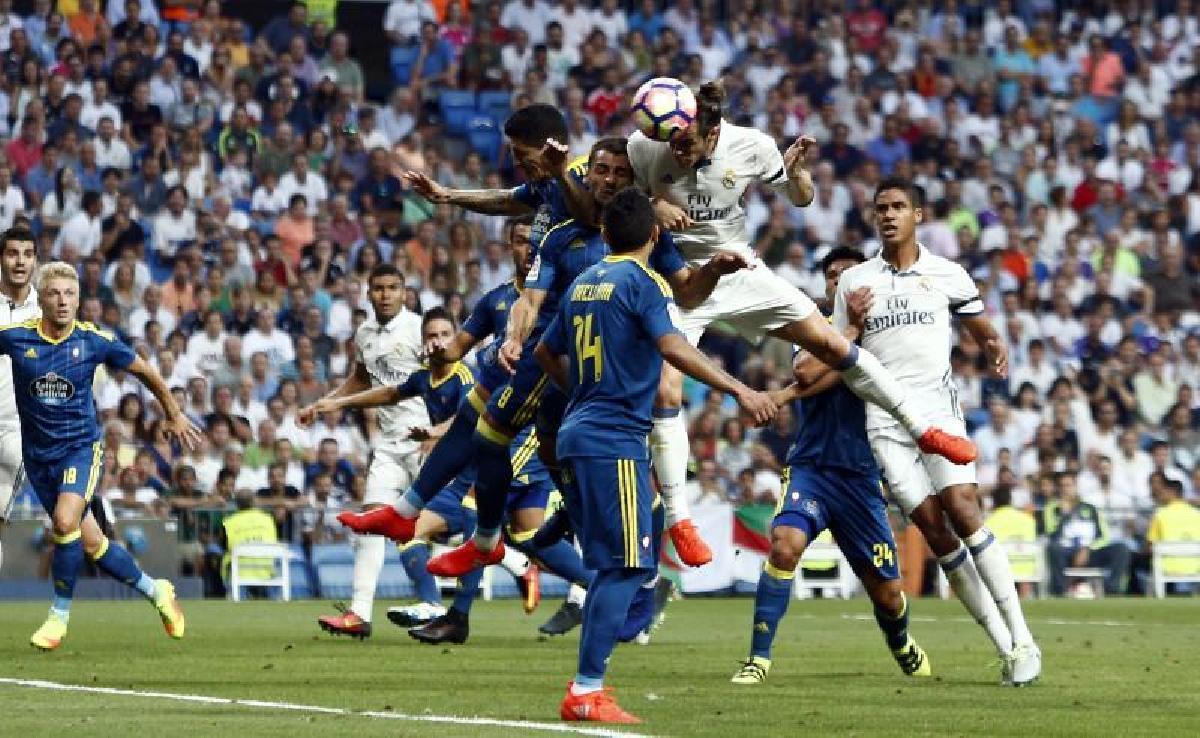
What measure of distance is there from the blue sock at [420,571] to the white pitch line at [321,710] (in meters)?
5.46

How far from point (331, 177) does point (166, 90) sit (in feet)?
7.28

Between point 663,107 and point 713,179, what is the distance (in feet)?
2.88

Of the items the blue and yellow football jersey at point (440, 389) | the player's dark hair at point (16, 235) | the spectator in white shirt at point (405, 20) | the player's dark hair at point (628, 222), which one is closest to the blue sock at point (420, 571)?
the blue and yellow football jersey at point (440, 389)

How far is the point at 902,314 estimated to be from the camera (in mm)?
13797

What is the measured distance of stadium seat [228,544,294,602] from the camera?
25156mm

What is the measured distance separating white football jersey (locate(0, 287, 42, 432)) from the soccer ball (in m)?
4.95

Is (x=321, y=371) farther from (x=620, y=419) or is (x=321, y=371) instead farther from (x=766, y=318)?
(x=620, y=419)

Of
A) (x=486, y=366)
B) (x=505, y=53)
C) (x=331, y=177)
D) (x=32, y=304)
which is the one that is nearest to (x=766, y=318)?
(x=486, y=366)

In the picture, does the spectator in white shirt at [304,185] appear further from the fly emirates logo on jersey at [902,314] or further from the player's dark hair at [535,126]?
the fly emirates logo on jersey at [902,314]

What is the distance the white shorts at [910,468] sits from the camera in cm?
1352

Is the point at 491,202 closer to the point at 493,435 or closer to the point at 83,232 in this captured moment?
the point at 493,435

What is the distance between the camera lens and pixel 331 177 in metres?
29.6

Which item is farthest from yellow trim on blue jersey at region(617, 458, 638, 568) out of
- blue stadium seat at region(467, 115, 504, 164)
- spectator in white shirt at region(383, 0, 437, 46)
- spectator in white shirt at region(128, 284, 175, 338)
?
spectator in white shirt at region(383, 0, 437, 46)

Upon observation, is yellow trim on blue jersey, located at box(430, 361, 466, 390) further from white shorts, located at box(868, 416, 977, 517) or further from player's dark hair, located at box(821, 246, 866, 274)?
white shorts, located at box(868, 416, 977, 517)
